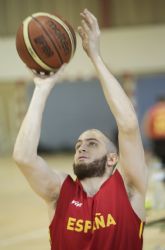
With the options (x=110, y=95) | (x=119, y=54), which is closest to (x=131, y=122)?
(x=110, y=95)

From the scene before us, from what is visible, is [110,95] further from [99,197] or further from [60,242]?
[60,242]

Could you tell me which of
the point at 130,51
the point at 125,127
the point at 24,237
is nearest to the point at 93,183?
the point at 125,127

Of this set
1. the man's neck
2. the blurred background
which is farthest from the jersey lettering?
the blurred background

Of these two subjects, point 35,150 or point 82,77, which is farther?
point 82,77

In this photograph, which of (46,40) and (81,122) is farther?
(81,122)

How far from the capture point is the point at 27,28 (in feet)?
9.70

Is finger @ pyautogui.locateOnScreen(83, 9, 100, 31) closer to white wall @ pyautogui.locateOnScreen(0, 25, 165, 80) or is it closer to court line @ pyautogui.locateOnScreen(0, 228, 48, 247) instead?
court line @ pyautogui.locateOnScreen(0, 228, 48, 247)

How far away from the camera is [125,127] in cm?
257

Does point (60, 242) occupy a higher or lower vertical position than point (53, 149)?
higher

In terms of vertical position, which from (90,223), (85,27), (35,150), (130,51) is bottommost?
(130,51)

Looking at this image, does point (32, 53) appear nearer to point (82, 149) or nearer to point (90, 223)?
point (82, 149)

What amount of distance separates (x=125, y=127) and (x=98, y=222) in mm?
452

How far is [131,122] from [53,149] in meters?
14.1

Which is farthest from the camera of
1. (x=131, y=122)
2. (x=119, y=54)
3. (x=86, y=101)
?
(x=86, y=101)
